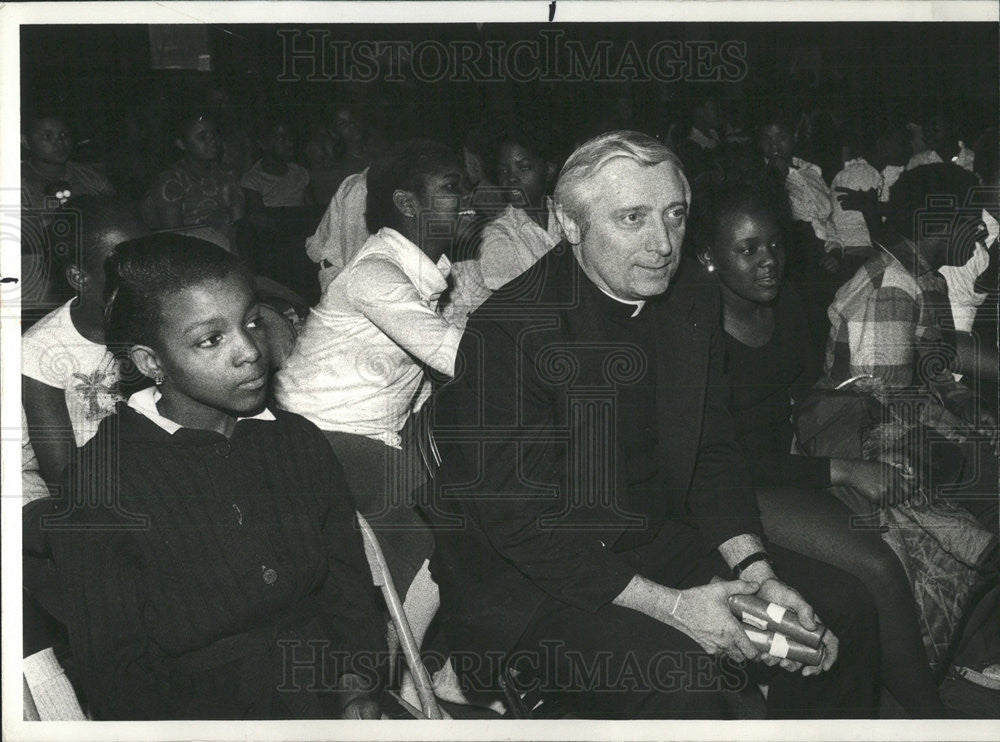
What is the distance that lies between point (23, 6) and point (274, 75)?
0.90m

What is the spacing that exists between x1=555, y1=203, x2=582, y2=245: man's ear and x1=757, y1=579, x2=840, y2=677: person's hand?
49.9 inches

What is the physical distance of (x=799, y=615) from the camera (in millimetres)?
3189

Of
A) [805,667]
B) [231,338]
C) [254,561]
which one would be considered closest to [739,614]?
[805,667]

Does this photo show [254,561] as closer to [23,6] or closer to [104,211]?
[104,211]

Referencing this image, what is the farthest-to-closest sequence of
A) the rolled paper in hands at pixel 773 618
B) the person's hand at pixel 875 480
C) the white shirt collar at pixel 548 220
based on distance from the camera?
the person's hand at pixel 875 480
the white shirt collar at pixel 548 220
the rolled paper in hands at pixel 773 618

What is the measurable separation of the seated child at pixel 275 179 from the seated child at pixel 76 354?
0.39 metres

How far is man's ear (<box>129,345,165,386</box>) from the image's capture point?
3230 mm

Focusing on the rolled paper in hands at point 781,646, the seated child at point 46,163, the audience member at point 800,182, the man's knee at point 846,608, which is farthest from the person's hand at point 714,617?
the seated child at point 46,163

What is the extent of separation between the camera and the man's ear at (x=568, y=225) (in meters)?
3.25

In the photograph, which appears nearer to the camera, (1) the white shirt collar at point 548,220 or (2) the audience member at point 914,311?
(1) the white shirt collar at point 548,220

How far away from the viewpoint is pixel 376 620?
332 centimetres

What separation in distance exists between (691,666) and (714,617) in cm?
22

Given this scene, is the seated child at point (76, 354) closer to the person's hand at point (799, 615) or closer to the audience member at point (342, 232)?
the audience member at point (342, 232)

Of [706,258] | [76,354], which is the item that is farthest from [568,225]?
[76,354]
